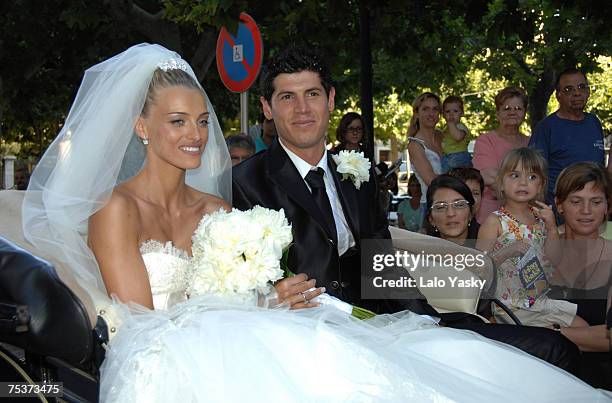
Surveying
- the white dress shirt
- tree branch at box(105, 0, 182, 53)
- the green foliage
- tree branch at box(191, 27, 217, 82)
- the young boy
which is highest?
tree branch at box(105, 0, 182, 53)

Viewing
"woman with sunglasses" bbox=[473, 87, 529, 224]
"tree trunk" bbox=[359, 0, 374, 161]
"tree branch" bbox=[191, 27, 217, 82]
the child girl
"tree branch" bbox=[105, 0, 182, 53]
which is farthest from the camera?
"tree branch" bbox=[191, 27, 217, 82]

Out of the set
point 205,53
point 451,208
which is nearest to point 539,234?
point 451,208

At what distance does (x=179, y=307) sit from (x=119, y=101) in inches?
43.0

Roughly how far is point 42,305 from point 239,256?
0.90 metres

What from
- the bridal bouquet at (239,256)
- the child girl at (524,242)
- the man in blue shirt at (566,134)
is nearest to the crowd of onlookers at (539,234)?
the child girl at (524,242)

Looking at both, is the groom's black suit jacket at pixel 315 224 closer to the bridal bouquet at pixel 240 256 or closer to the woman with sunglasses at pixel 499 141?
the bridal bouquet at pixel 240 256

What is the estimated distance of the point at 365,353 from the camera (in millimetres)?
2830

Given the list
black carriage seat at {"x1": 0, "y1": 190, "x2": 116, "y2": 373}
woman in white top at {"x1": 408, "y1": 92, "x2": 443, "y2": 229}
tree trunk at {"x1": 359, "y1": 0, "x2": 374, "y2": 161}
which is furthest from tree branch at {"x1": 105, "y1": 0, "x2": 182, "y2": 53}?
black carriage seat at {"x1": 0, "y1": 190, "x2": 116, "y2": 373}

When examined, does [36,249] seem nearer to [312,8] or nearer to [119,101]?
[119,101]

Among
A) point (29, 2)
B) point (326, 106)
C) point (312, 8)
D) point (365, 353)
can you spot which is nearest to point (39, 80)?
point (29, 2)

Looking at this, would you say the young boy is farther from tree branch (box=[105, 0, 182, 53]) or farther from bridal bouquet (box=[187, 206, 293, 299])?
bridal bouquet (box=[187, 206, 293, 299])

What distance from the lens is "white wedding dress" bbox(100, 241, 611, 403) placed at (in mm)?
2666

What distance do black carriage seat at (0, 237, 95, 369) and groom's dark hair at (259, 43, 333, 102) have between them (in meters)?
1.94

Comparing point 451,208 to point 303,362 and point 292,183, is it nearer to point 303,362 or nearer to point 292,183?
point 292,183
